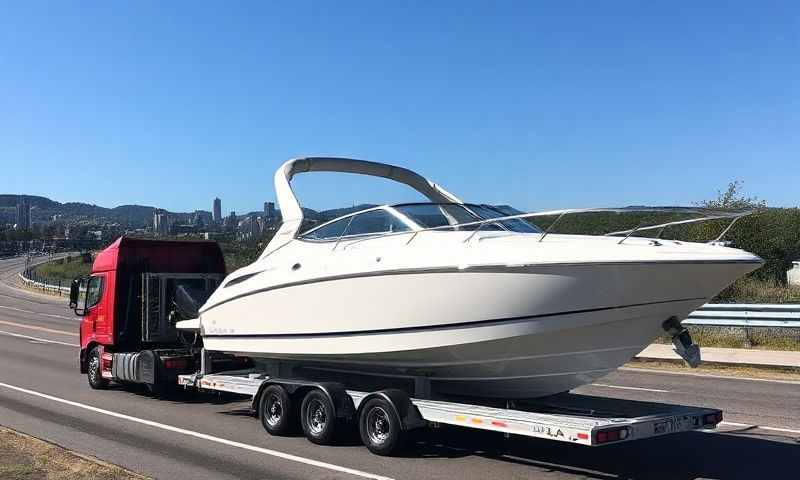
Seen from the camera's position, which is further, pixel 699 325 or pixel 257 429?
pixel 699 325

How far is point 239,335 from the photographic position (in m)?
10.8

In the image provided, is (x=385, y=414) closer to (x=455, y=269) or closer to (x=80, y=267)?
(x=455, y=269)

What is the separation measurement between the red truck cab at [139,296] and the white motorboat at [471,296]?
395 cm

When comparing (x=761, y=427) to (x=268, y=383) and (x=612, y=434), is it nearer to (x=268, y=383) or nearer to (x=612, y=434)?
(x=612, y=434)

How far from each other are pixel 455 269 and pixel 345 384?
3020 mm

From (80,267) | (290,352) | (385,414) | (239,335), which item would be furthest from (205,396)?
(80,267)

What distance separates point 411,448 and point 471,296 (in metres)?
2.23

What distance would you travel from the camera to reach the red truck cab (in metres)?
13.8

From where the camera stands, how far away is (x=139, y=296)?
554 inches

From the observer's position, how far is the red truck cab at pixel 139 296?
13836 millimetres

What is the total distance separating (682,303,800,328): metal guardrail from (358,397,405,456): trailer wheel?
11.9 meters

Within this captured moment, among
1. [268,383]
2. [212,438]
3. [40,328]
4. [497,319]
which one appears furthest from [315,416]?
[40,328]

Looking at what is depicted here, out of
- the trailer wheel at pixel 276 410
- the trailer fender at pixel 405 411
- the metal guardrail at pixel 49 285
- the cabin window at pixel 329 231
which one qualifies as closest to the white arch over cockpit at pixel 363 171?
the cabin window at pixel 329 231

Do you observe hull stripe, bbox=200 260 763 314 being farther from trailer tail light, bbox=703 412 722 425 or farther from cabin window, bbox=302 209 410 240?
trailer tail light, bbox=703 412 722 425
